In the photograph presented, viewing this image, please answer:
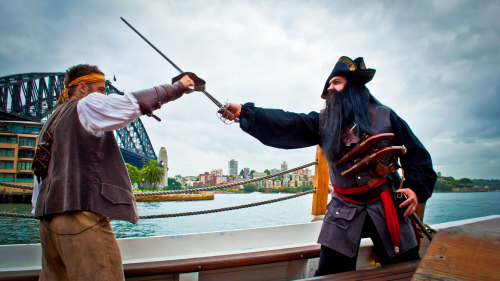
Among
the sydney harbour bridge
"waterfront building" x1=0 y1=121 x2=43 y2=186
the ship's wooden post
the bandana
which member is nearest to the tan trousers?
the bandana

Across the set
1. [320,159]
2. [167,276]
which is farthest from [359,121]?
[167,276]

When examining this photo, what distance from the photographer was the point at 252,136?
1487mm

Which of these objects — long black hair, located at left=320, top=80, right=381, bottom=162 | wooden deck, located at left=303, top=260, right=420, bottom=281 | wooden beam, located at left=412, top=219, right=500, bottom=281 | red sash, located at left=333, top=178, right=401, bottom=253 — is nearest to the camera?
wooden beam, located at left=412, top=219, right=500, bottom=281

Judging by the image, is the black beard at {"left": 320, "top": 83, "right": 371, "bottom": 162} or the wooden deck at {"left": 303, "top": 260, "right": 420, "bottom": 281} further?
the black beard at {"left": 320, "top": 83, "right": 371, "bottom": 162}

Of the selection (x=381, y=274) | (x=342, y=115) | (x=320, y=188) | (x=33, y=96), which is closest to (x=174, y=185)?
(x=33, y=96)

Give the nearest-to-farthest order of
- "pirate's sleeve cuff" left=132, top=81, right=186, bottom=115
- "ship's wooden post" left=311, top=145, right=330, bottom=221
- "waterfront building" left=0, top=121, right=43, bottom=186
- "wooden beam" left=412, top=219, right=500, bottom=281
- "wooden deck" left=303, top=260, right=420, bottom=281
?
"wooden beam" left=412, top=219, right=500, bottom=281
"wooden deck" left=303, top=260, right=420, bottom=281
"pirate's sleeve cuff" left=132, top=81, right=186, bottom=115
"ship's wooden post" left=311, top=145, right=330, bottom=221
"waterfront building" left=0, top=121, right=43, bottom=186

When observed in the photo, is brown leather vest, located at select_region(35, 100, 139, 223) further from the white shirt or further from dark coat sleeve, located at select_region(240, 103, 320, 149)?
dark coat sleeve, located at select_region(240, 103, 320, 149)

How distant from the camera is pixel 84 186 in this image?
1.12 m

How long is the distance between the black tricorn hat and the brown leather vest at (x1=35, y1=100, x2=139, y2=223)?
1.16 meters

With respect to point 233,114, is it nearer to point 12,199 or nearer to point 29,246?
point 29,246

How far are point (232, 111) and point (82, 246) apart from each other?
857 millimetres

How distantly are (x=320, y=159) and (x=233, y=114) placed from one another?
1177 mm

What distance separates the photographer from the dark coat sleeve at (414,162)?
4.52 feet

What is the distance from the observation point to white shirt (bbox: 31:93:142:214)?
1.14 metres
